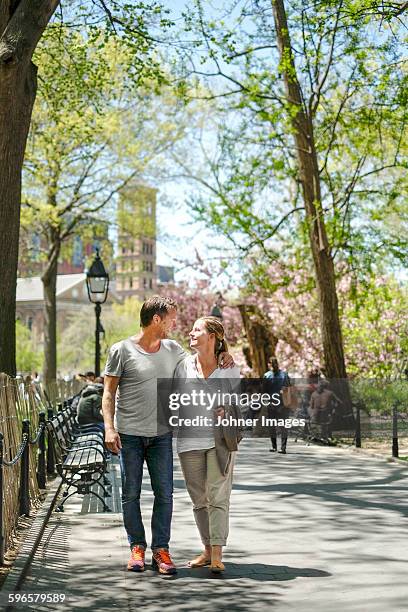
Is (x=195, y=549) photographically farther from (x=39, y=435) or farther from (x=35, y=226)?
(x=35, y=226)

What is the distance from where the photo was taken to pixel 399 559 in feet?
28.8

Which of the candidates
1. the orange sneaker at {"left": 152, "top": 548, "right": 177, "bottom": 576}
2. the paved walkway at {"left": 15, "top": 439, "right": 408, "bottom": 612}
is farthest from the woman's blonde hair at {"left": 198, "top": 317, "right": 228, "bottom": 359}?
the paved walkway at {"left": 15, "top": 439, "right": 408, "bottom": 612}

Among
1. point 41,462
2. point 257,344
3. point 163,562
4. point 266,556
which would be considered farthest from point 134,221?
point 163,562

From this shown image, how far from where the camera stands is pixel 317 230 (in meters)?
27.6

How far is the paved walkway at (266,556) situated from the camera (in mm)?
7289

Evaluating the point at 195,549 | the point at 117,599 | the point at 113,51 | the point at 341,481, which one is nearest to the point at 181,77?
the point at 113,51

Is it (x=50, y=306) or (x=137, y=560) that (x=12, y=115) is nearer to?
(x=137, y=560)

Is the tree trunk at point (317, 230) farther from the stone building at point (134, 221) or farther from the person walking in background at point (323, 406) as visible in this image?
the stone building at point (134, 221)

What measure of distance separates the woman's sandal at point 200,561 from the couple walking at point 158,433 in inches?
7.2

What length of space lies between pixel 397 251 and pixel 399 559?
19402 mm

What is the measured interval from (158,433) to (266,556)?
155 centimetres

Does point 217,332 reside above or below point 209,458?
above

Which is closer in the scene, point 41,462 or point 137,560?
point 137,560

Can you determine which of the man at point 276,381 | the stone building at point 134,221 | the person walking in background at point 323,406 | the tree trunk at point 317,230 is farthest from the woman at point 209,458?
the stone building at point 134,221
